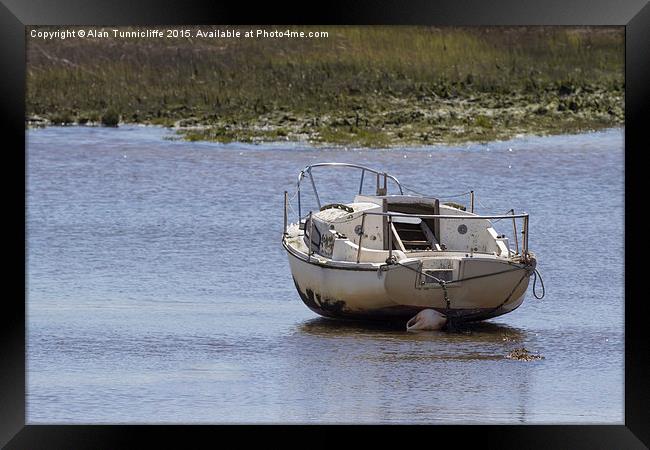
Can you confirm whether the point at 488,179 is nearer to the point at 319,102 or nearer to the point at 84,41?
the point at 319,102

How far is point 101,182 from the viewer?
37.3 meters

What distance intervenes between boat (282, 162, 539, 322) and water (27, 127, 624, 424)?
1.28 ft

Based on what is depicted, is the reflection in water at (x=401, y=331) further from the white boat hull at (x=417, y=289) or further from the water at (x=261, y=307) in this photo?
the white boat hull at (x=417, y=289)

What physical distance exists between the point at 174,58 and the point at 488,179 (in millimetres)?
14450

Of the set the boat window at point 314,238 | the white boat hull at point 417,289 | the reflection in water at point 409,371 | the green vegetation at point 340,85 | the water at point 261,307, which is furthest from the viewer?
the green vegetation at point 340,85

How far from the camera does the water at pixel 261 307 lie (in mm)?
16453

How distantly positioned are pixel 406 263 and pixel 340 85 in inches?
1068

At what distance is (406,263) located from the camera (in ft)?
63.1

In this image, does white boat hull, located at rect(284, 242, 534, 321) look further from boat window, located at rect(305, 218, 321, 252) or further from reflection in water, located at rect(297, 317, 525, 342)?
boat window, located at rect(305, 218, 321, 252)

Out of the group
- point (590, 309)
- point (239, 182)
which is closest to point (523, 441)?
point (590, 309)

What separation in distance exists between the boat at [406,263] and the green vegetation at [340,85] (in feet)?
67.0

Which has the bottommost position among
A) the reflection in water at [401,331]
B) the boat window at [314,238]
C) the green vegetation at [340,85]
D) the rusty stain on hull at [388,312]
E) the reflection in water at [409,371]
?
the reflection in water at [409,371]

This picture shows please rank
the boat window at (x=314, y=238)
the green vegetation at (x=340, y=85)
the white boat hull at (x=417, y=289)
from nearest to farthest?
1. the white boat hull at (x=417, y=289)
2. the boat window at (x=314, y=238)
3. the green vegetation at (x=340, y=85)

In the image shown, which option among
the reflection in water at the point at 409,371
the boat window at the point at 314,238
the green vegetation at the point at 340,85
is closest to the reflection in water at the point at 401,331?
the reflection in water at the point at 409,371
